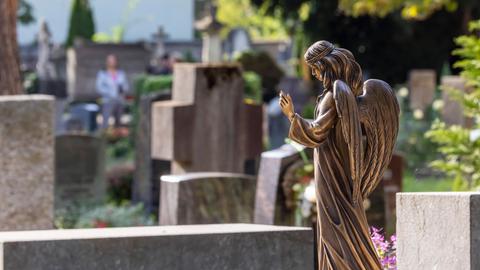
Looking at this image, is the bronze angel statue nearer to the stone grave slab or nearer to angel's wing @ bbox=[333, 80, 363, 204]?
angel's wing @ bbox=[333, 80, 363, 204]

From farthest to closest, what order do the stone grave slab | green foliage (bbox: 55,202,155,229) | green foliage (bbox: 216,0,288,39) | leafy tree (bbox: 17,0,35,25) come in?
green foliage (bbox: 216,0,288,39) < leafy tree (bbox: 17,0,35,25) < the stone grave slab < green foliage (bbox: 55,202,155,229)

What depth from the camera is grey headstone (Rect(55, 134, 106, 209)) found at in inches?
690

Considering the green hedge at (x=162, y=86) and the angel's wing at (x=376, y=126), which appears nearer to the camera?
the angel's wing at (x=376, y=126)

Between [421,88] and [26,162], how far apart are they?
21.2 metres

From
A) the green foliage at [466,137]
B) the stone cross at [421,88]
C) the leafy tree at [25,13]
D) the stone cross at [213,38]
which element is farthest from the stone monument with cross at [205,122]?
the leafy tree at [25,13]

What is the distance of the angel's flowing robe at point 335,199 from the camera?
6.36 metres

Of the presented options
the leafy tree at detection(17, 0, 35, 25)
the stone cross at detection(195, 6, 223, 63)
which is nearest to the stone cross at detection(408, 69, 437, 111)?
the stone cross at detection(195, 6, 223, 63)

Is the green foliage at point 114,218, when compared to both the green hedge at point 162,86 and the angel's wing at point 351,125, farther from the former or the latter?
the green hedge at point 162,86

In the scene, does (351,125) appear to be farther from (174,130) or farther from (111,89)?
(111,89)

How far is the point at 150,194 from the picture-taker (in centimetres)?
1697

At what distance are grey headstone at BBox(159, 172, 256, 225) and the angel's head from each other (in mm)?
4384

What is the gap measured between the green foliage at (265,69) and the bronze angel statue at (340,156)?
31.0 meters

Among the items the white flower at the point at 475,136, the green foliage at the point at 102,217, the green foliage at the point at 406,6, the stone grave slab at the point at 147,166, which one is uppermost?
the green foliage at the point at 406,6

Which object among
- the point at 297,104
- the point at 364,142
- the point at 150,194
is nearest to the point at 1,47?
the point at 150,194
